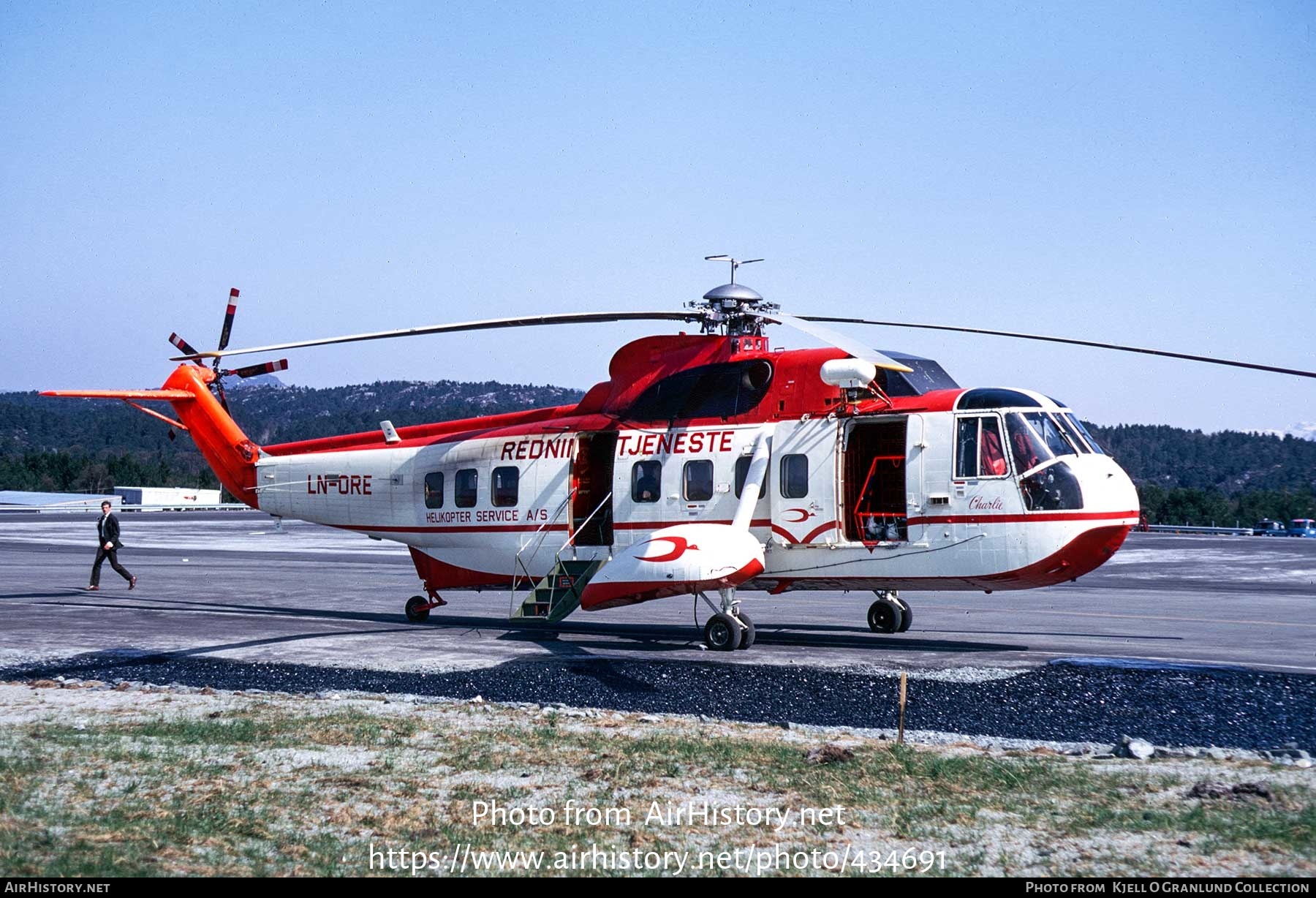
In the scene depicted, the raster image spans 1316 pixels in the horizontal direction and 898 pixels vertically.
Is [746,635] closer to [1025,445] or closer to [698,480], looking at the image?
[698,480]

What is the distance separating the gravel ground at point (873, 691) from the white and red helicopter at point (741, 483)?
2045 millimetres

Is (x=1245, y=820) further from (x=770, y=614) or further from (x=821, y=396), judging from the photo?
(x=770, y=614)

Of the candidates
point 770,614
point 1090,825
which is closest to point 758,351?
point 770,614

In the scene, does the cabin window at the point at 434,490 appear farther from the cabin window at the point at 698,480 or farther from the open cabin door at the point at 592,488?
the cabin window at the point at 698,480

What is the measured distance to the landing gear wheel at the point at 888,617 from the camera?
17641 mm

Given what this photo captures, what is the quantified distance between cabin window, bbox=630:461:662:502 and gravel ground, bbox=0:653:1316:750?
3.48 m

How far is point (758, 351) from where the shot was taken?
17.2 m

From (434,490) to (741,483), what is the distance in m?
5.65

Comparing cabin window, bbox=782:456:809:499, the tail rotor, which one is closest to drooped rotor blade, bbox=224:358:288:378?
the tail rotor

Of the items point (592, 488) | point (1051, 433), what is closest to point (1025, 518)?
point (1051, 433)

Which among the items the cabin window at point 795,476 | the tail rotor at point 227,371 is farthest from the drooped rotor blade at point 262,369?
the cabin window at point 795,476

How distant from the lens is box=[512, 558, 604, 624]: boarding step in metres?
17.1

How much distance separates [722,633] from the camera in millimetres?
15633

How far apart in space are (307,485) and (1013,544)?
12.4 m
